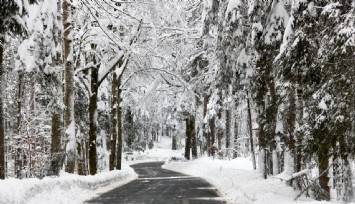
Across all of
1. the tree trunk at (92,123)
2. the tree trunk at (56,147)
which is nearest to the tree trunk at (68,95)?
the tree trunk at (56,147)

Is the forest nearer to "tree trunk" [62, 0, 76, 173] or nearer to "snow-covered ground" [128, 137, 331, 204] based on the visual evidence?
"tree trunk" [62, 0, 76, 173]

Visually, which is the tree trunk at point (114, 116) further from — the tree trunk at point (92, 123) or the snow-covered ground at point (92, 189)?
the tree trunk at point (92, 123)

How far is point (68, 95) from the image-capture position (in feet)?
63.8

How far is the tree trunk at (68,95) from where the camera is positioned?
18.8m

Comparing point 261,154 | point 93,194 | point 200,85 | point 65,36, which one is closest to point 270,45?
point 261,154

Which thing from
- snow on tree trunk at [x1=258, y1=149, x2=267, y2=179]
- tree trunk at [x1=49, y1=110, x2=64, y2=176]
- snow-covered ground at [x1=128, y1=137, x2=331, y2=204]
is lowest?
snow-covered ground at [x1=128, y1=137, x2=331, y2=204]

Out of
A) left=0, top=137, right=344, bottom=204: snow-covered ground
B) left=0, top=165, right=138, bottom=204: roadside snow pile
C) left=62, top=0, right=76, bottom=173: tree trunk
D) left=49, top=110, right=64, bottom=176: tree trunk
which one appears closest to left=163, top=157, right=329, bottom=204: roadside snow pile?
left=0, top=137, right=344, bottom=204: snow-covered ground

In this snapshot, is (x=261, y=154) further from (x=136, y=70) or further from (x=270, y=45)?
(x=136, y=70)

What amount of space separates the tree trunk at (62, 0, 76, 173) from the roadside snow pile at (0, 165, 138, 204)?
3.87 feet

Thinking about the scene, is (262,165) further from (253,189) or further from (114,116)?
(114,116)

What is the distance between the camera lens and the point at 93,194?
17.2 metres

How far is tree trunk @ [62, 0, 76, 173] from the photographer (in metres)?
18.8

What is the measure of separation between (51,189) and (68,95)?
6441 millimetres

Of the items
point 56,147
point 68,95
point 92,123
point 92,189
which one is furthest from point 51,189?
point 92,123
